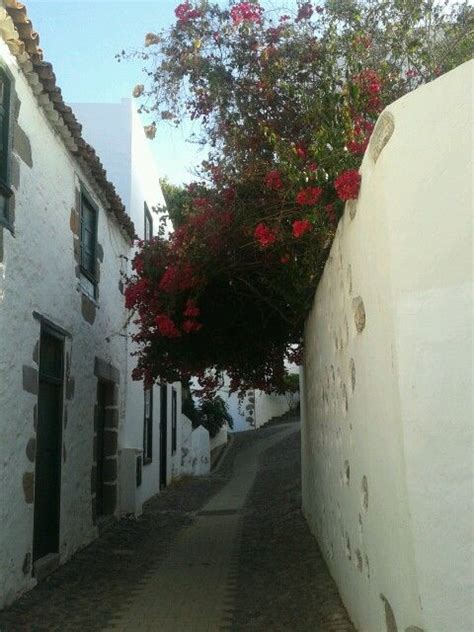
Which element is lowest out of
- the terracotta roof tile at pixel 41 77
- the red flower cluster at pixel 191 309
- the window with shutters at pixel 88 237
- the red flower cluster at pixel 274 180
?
the red flower cluster at pixel 191 309

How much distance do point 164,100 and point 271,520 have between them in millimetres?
6156

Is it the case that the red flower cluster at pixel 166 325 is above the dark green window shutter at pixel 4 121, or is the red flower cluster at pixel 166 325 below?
below

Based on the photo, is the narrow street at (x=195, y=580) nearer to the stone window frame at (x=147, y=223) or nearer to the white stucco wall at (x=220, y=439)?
the stone window frame at (x=147, y=223)

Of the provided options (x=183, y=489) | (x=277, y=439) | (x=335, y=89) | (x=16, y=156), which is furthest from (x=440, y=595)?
(x=277, y=439)

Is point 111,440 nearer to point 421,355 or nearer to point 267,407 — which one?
point 421,355

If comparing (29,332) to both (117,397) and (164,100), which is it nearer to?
(164,100)

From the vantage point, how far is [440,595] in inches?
106

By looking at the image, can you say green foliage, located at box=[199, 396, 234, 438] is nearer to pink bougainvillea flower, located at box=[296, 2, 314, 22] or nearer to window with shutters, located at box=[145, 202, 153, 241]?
window with shutters, located at box=[145, 202, 153, 241]

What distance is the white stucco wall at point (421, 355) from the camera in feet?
8.98

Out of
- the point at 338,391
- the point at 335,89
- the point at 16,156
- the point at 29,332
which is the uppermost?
the point at 335,89

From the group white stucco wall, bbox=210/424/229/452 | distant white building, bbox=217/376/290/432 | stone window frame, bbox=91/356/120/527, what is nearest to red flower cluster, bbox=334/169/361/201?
stone window frame, bbox=91/356/120/527

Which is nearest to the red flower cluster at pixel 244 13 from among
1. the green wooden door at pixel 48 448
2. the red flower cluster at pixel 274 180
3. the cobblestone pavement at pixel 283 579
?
the red flower cluster at pixel 274 180

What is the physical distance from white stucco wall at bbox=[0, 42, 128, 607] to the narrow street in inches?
15.8

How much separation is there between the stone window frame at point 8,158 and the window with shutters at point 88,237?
8.49 feet
